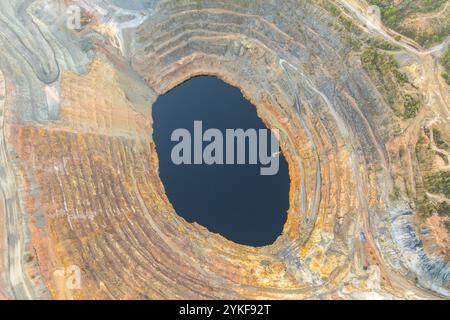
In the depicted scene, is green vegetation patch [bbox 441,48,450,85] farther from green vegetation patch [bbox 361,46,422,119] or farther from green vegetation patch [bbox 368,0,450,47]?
green vegetation patch [bbox 361,46,422,119]

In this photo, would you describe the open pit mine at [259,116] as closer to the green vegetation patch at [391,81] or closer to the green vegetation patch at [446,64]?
the green vegetation patch at [391,81]

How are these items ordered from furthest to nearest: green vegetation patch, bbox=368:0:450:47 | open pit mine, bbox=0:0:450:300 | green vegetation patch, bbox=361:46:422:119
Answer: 1. green vegetation patch, bbox=368:0:450:47
2. green vegetation patch, bbox=361:46:422:119
3. open pit mine, bbox=0:0:450:300

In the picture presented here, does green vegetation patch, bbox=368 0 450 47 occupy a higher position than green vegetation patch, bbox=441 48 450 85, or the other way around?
green vegetation patch, bbox=368 0 450 47

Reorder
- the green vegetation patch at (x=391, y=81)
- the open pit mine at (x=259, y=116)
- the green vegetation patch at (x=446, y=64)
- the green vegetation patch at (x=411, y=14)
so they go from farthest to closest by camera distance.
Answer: the green vegetation patch at (x=411, y=14)
the green vegetation patch at (x=391, y=81)
the green vegetation patch at (x=446, y=64)
the open pit mine at (x=259, y=116)

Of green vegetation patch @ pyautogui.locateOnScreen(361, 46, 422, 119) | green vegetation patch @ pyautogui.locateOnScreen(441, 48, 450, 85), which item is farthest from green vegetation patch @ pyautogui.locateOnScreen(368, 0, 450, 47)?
green vegetation patch @ pyautogui.locateOnScreen(361, 46, 422, 119)

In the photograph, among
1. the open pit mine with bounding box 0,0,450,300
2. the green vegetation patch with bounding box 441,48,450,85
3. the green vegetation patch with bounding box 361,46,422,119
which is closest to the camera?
the open pit mine with bounding box 0,0,450,300

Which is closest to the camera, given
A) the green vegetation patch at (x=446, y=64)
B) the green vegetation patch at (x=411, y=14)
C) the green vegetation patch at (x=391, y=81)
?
the green vegetation patch at (x=446, y=64)

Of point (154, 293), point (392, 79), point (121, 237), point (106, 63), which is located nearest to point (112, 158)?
point (121, 237)

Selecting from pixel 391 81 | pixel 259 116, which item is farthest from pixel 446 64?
pixel 259 116

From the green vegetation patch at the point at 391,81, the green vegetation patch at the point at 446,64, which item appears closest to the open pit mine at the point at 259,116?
the green vegetation patch at the point at 391,81
